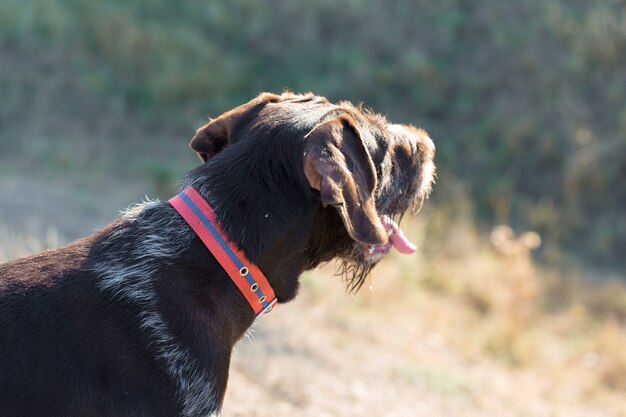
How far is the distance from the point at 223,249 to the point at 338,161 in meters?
0.59

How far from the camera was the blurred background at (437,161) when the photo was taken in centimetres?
693

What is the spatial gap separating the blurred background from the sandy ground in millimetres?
23

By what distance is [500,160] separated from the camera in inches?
512

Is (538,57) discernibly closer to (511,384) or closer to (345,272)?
(511,384)

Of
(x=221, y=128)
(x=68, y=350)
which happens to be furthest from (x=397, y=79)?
(x=68, y=350)

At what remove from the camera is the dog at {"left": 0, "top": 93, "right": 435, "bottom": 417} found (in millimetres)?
3014

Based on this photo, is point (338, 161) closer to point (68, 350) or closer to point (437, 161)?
point (68, 350)

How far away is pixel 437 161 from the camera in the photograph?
13.2 metres

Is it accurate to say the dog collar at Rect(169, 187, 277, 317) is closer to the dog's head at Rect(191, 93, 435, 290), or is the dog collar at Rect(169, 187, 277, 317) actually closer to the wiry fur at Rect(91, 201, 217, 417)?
the wiry fur at Rect(91, 201, 217, 417)

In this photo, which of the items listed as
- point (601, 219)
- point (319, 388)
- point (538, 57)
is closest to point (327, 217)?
point (319, 388)

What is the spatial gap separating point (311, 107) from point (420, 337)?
15.5ft

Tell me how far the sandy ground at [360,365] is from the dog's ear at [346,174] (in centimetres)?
205

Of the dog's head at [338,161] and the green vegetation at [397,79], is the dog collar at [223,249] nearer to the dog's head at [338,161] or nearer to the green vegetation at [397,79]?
the dog's head at [338,161]

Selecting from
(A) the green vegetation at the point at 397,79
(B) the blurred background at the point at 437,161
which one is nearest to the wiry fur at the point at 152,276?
(B) the blurred background at the point at 437,161
